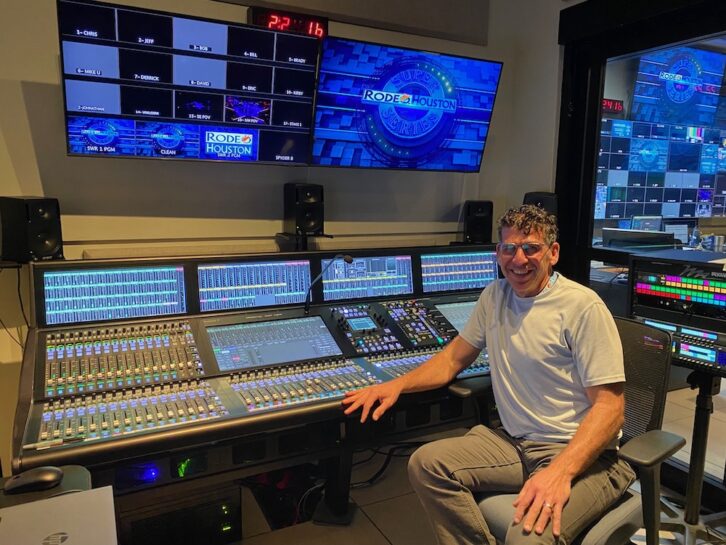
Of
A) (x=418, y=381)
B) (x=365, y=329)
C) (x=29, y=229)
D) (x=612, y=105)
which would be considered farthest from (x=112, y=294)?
(x=612, y=105)

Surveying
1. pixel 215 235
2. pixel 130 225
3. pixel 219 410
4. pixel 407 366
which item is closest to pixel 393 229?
pixel 215 235

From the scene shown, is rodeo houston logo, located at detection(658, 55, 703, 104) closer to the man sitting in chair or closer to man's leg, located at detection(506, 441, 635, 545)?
the man sitting in chair

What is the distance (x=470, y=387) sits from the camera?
6.37 feet

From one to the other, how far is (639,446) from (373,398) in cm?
79

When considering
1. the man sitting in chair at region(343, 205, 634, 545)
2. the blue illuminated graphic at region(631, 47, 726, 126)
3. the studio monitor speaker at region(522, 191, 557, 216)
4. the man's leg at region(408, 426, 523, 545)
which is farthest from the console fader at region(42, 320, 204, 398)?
the blue illuminated graphic at region(631, 47, 726, 126)

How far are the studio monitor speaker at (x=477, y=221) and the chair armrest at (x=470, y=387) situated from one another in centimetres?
134

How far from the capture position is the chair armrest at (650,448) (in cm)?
142

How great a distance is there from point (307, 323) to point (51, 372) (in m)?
0.94

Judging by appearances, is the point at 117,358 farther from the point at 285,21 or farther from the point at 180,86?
the point at 285,21

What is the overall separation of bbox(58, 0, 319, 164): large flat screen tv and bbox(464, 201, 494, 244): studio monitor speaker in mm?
1089

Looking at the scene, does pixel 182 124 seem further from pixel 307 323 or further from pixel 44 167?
pixel 307 323

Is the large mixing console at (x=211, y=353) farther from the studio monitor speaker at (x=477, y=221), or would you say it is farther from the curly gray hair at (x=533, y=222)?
the curly gray hair at (x=533, y=222)

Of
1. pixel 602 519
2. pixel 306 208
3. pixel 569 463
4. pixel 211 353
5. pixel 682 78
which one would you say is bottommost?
pixel 602 519

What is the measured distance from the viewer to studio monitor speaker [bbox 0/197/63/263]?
2109 millimetres
